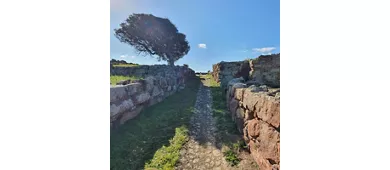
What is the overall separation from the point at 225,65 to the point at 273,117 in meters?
7.45

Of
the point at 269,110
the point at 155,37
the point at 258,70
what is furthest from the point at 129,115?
the point at 155,37

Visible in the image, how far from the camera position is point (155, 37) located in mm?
11977

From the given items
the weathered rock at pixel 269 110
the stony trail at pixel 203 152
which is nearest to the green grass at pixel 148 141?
the stony trail at pixel 203 152

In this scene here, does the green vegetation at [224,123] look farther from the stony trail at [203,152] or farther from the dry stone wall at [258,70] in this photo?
the dry stone wall at [258,70]

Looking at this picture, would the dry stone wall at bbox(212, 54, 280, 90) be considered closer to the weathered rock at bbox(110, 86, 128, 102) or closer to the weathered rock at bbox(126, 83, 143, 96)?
the weathered rock at bbox(126, 83, 143, 96)

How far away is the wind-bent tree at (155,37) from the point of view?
1032 centimetres

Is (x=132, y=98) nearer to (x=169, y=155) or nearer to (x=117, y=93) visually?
(x=117, y=93)

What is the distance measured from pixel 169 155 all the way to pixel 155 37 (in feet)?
34.4

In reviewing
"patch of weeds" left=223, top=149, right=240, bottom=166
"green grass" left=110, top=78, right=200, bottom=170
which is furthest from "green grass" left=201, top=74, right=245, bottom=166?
"green grass" left=110, top=78, right=200, bottom=170

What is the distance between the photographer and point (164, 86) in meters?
5.89
